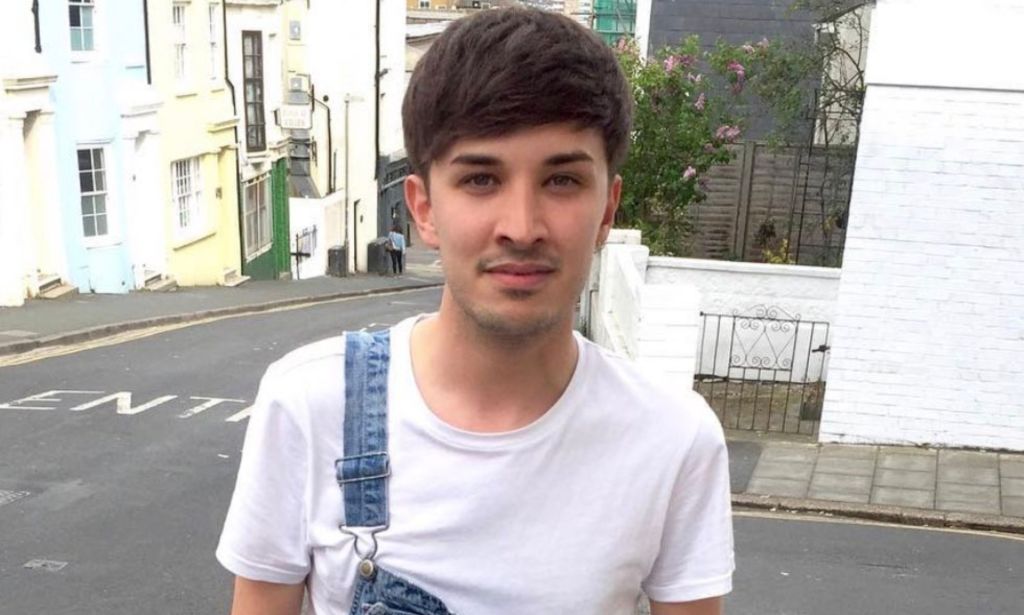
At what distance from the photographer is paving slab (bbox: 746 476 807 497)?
25.2 ft

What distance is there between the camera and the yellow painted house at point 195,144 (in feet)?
66.6

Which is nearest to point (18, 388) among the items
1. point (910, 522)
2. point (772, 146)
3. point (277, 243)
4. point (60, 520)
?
point (60, 520)

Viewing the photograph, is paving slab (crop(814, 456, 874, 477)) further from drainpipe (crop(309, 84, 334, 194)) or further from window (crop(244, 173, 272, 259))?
drainpipe (crop(309, 84, 334, 194))

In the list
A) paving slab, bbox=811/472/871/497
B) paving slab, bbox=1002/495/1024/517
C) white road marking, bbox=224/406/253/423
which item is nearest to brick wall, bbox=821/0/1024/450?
paving slab, bbox=811/472/871/497

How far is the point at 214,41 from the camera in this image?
2314cm

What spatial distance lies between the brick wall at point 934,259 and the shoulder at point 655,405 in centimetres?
769

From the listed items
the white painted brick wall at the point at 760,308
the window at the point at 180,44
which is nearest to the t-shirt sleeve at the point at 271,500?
the white painted brick wall at the point at 760,308

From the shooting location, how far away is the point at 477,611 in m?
1.64

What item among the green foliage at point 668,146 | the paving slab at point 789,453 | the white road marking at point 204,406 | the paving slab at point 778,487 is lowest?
the white road marking at point 204,406

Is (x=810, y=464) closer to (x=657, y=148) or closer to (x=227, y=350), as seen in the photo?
(x=657, y=148)

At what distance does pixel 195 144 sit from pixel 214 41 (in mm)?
2893

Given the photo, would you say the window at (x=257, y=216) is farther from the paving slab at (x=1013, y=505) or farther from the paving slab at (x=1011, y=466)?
the paving slab at (x=1013, y=505)

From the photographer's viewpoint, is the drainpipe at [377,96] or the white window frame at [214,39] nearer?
the white window frame at [214,39]

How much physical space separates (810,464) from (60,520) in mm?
5647
